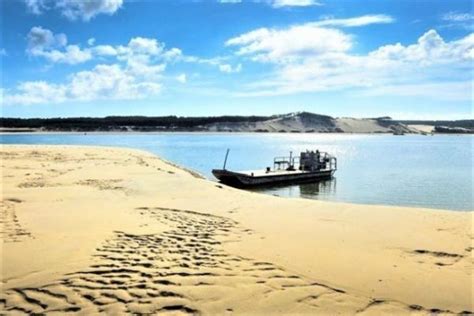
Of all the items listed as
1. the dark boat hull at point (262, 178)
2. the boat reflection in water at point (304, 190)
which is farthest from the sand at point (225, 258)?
the dark boat hull at point (262, 178)

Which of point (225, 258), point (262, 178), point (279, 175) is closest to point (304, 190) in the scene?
point (279, 175)

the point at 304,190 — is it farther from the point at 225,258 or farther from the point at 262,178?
the point at 225,258

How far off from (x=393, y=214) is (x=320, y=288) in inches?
315

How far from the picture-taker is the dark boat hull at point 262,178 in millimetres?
30750

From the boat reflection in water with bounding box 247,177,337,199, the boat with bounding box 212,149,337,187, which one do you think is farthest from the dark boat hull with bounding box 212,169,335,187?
the boat reflection in water with bounding box 247,177,337,199

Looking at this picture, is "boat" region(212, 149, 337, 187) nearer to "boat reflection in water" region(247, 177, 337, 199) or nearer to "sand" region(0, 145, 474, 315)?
"boat reflection in water" region(247, 177, 337, 199)

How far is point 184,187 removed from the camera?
59.8 ft

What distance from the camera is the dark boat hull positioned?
30.8m

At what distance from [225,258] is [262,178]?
2449 cm

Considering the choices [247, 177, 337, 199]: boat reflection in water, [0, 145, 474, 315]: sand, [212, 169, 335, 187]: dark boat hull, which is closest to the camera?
[0, 145, 474, 315]: sand

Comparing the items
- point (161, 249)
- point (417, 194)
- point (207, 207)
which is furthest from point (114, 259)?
point (417, 194)

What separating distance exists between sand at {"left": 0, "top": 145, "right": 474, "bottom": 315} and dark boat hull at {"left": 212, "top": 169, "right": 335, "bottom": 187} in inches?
652

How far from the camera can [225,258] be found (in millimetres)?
7590

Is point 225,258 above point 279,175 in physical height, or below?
above
